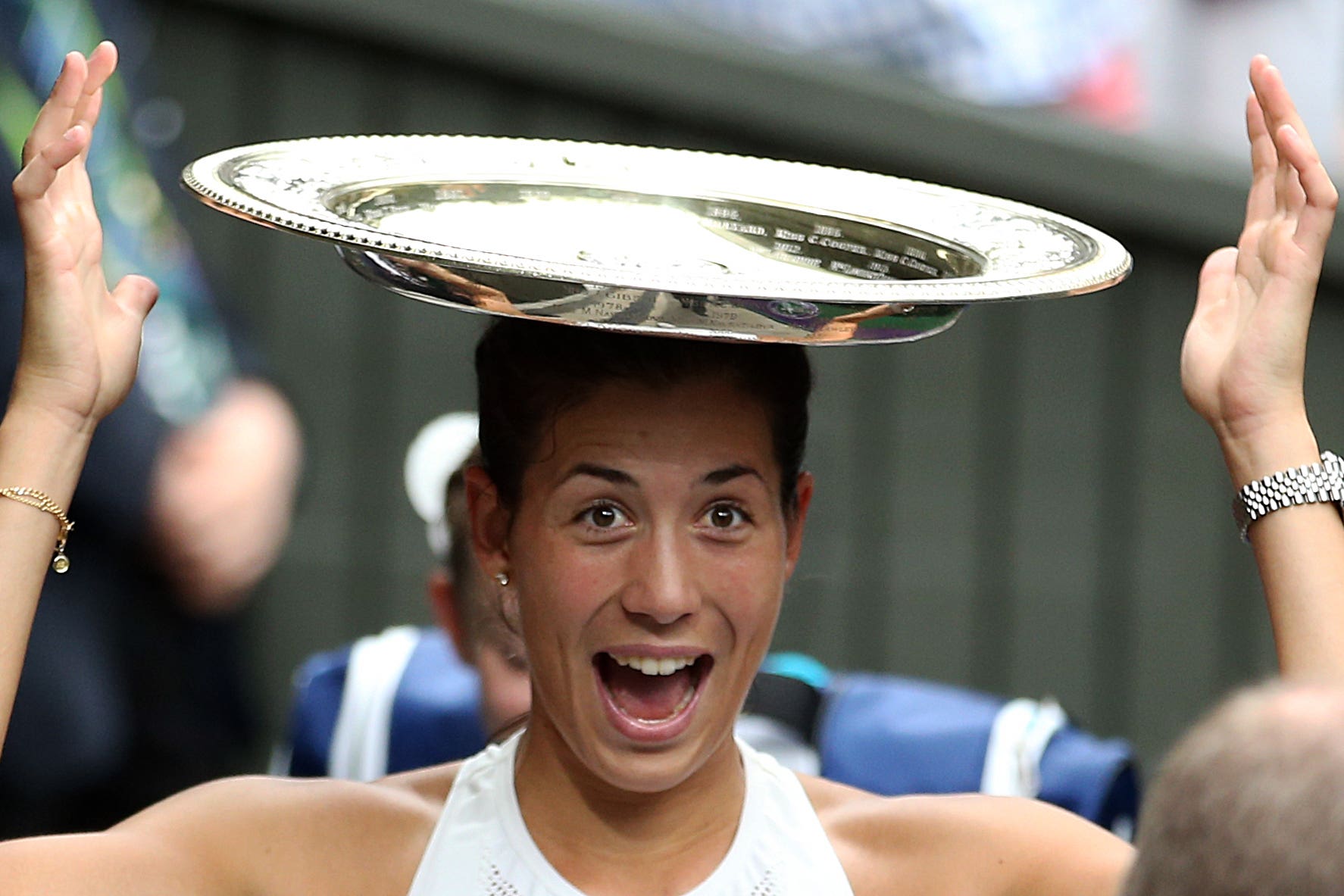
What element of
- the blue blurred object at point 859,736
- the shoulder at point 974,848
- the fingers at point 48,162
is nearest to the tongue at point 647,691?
the shoulder at point 974,848

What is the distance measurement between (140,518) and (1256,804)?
8.81ft

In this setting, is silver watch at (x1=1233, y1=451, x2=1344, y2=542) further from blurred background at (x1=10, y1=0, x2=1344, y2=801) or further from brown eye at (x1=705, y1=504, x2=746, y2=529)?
blurred background at (x1=10, y1=0, x2=1344, y2=801)

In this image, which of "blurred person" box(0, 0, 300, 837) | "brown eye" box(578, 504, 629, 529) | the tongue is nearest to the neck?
the tongue

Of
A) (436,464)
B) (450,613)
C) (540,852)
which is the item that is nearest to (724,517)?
(540,852)

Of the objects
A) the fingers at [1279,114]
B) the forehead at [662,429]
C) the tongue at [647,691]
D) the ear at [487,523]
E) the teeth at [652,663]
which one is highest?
the fingers at [1279,114]

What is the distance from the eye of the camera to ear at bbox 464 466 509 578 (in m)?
1.90

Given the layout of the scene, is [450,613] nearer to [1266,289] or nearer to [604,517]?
[604,517]

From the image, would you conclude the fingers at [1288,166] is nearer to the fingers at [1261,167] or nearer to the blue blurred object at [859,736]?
the fingers at [1261,167]

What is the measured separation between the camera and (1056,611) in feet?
13.7

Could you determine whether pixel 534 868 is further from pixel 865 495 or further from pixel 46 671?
pixel 865 495

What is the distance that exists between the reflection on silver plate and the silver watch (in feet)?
0.79

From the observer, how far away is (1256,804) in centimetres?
108

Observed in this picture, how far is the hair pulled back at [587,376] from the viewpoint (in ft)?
5.98

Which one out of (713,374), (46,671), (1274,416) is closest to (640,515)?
(713,374)
